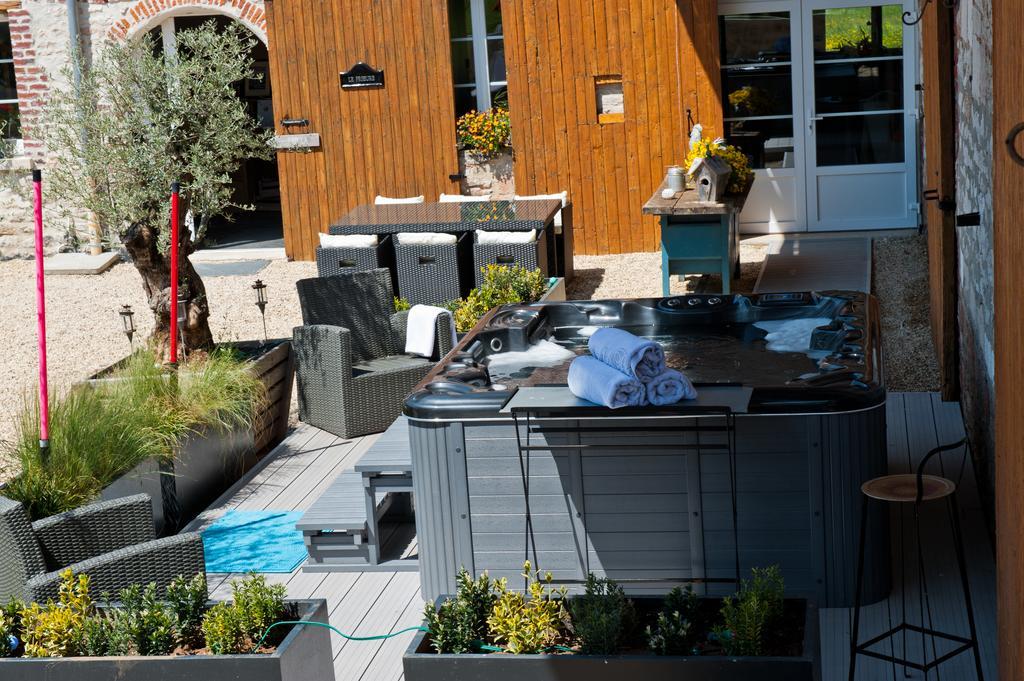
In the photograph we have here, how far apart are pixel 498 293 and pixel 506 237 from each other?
140 cm

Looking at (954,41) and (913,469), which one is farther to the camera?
(954,41)

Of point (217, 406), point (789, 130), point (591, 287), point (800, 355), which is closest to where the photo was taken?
point (800, 355)

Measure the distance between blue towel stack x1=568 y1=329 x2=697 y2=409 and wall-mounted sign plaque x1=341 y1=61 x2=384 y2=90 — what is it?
327 inches

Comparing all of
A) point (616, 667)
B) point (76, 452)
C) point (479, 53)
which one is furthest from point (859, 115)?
point (616, 667)

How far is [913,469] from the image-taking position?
5891 millimetres

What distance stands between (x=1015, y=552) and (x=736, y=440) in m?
1.86

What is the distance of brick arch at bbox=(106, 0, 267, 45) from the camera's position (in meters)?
12.5

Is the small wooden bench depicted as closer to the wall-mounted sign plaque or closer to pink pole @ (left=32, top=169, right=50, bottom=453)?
pink pole @ (left=32, top=169, right=50, bottom=453)

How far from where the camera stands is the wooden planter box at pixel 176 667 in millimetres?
3428

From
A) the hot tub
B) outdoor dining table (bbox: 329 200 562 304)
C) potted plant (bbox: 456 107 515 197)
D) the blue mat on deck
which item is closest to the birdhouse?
outdoor dining table (bbox: 329 200 562 304)

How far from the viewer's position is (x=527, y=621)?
10.9ft

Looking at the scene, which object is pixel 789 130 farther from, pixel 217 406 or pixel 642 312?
pixel 217 406

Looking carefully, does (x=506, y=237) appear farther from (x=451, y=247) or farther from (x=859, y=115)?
(x=859, y=115)

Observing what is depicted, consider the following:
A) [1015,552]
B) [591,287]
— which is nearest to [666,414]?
[1015,552]
